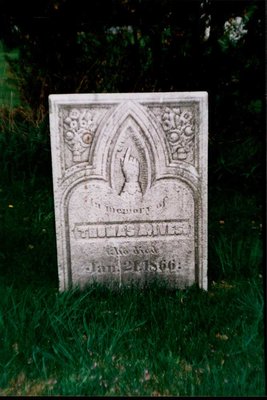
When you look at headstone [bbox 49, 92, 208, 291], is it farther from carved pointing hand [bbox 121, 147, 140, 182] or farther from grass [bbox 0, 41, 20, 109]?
grass [bbox 0, 41, 20, 109]

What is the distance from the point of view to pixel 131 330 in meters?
2.84

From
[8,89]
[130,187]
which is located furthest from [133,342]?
A: [8,89]

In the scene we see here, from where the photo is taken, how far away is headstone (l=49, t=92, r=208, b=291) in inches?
122

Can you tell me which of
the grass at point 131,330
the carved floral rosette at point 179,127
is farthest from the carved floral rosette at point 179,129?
the grass at point 131,330

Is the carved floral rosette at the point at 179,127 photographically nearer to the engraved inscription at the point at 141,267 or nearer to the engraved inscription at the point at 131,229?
the engraved inscription at the point at 131,229

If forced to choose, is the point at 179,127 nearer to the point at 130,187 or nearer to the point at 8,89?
the point at 130,187

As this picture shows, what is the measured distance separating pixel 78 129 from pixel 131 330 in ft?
3.46

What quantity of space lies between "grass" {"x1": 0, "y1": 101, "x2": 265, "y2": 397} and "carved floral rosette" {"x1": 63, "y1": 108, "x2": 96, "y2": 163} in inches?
30.1

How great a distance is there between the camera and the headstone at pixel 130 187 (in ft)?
10.2

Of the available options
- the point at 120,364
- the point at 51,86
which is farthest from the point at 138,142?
the point at 51,86

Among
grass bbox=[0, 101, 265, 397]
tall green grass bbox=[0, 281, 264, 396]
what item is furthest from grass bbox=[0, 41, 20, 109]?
tall green grass bbox=[0, 281, 264, 396]

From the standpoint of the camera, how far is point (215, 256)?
12.2 ft

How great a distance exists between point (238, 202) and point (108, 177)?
173 cm

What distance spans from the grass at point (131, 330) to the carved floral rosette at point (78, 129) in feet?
2.51
